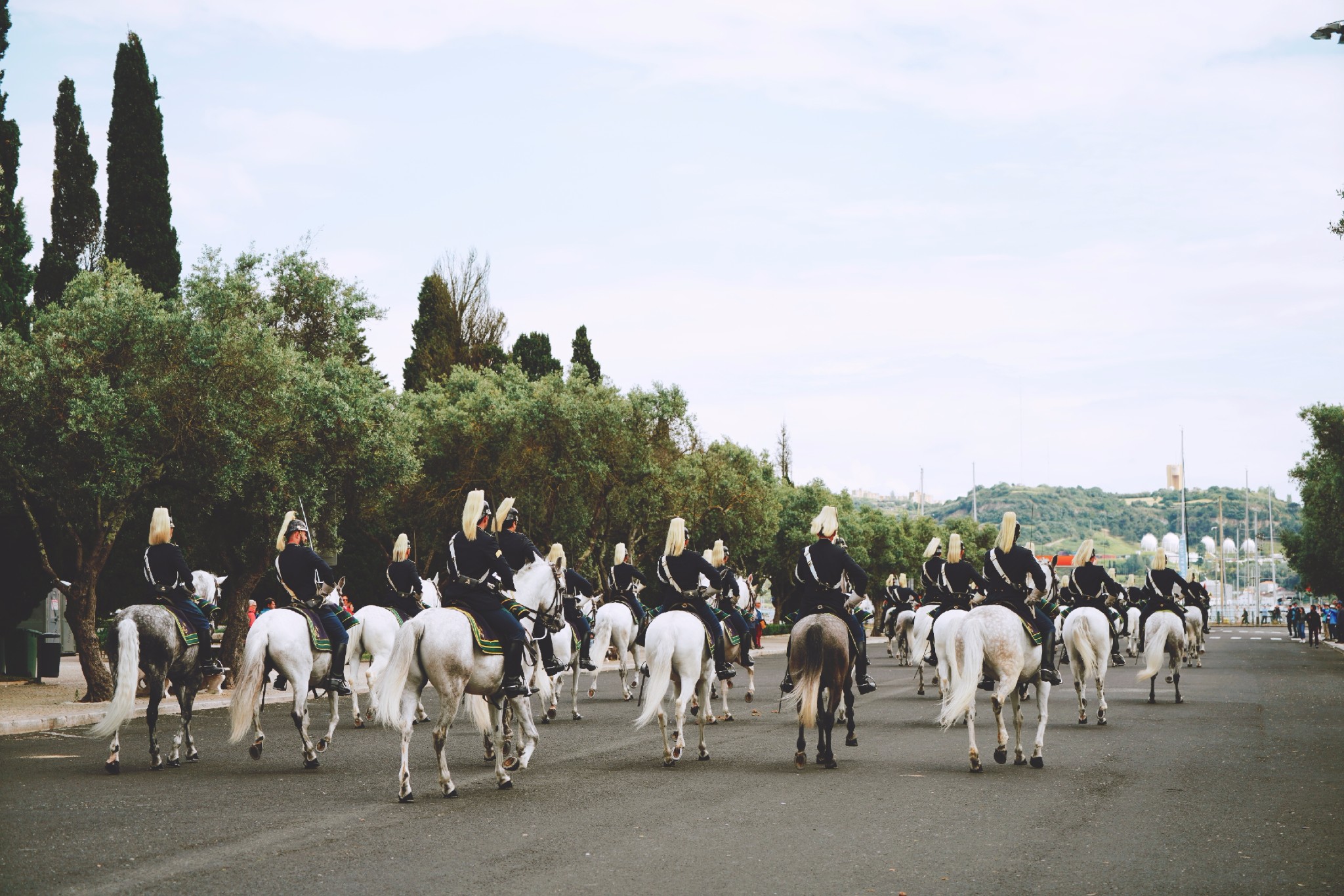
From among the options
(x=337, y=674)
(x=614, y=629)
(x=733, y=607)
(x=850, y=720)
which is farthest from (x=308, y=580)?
(x=614, y=629)

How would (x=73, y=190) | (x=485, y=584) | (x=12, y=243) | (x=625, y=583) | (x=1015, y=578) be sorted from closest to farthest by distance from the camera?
1. (x=485, y=584)
2. (x=1015, y=578)
3. (x=625, y=583)
4. (x=12, y=243)
5. (x=73, y=190)

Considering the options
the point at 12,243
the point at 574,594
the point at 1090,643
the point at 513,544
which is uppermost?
the point at 12,243

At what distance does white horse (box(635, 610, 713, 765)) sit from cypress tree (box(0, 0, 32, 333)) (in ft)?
55.4

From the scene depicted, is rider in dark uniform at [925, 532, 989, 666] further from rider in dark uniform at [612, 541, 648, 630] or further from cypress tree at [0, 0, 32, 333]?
cypress tree at [0, 0, 32, 333]

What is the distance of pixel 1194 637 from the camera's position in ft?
110

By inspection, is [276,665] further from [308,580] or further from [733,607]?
[733,607]

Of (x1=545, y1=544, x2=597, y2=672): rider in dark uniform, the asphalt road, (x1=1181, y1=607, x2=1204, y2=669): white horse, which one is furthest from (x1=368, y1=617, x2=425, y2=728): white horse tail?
(x1=1181, y1=607, x2=1204, y2=669): white horse

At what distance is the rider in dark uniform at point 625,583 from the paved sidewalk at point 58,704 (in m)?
6.16

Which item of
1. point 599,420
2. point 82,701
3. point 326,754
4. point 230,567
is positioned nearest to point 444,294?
point 599,420

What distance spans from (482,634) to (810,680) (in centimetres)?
361

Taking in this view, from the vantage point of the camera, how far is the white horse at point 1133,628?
121 ft

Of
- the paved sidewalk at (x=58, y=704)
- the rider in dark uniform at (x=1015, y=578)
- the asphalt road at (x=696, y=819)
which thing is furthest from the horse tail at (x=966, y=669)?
the paved sidewalk at (x=58, y=704)

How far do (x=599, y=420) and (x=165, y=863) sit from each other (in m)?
29.7

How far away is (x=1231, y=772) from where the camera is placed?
43.0ft
